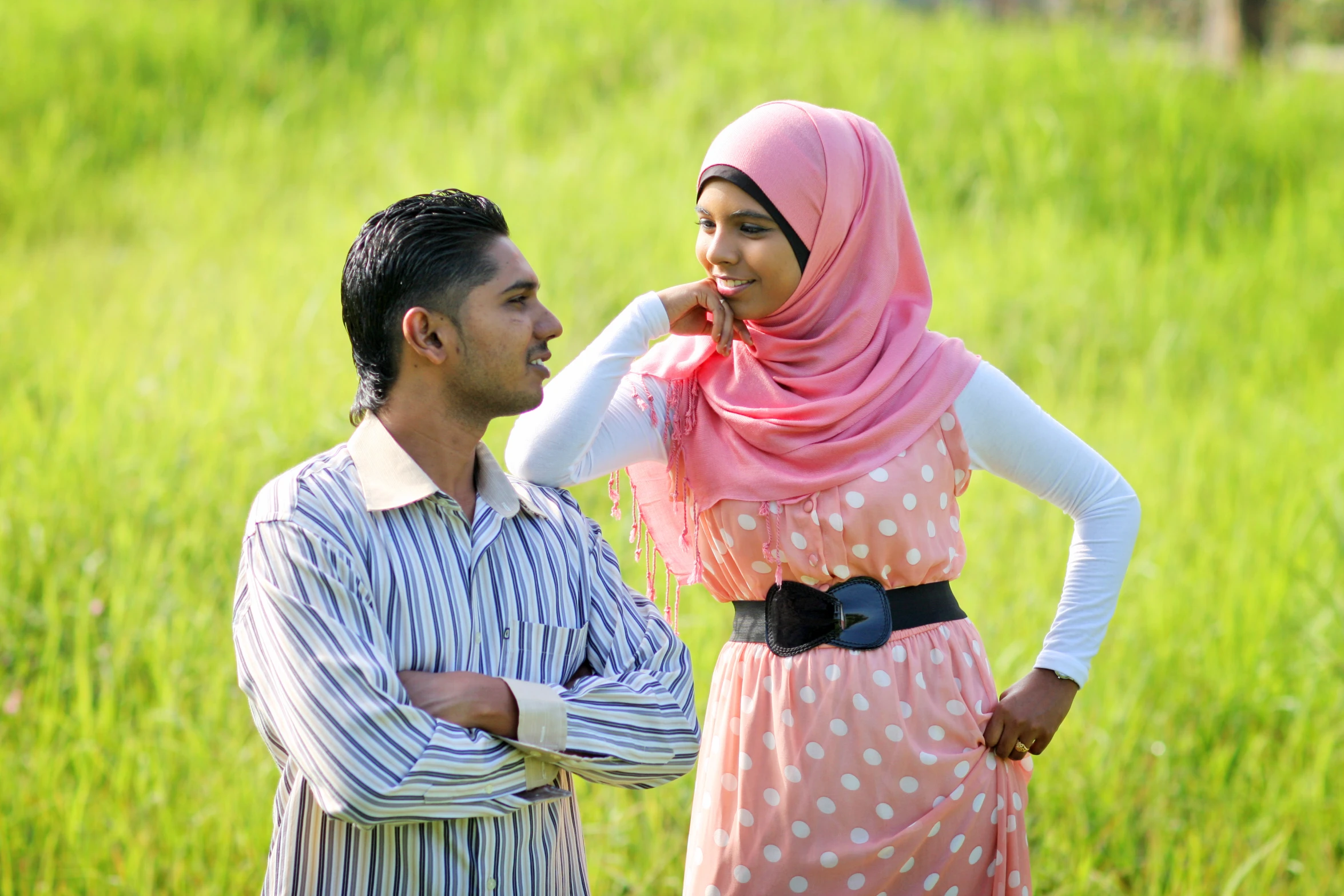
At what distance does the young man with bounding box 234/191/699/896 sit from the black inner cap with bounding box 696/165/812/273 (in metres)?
0.42

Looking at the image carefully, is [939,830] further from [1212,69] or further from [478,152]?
[1212,69]

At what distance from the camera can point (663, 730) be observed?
5.83 ft

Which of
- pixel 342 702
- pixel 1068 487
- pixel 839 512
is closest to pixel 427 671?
pixel 342 702

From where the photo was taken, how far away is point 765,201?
200 centimetres

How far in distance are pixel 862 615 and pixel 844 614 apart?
3cm

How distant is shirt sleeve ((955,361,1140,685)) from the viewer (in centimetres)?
204

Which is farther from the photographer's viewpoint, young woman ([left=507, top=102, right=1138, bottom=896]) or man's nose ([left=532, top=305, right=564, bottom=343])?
young woman ([left=507, top=102, right=1138, bottom=896])

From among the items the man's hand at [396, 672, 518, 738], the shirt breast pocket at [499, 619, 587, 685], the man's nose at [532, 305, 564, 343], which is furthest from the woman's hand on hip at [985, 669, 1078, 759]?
the man's nose at [532, 305, 564, 343]

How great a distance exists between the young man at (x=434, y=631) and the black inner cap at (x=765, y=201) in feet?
1.39

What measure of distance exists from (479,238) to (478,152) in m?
4.65

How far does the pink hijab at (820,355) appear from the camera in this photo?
6.59ft

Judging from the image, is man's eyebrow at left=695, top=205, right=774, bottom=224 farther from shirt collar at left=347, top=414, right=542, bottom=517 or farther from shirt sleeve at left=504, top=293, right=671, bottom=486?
shirt collar at left=347, top=414, right=542, bottom=517

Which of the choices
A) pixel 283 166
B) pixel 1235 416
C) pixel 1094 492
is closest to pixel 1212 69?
pixel 1235 416

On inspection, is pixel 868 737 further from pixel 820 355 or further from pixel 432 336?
pixel 432 336
